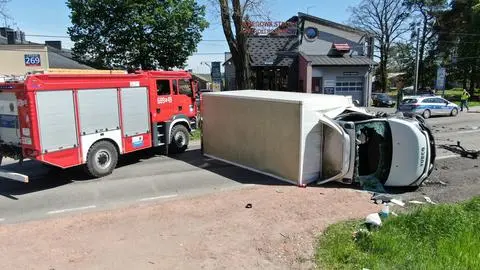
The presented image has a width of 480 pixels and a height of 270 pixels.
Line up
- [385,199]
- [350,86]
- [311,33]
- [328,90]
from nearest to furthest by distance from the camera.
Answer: [385,199], [328,90], [311,33], [350,86]

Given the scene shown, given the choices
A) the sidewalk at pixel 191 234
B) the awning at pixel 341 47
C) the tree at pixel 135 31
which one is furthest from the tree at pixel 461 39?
the sidewalk at pixel 191 234

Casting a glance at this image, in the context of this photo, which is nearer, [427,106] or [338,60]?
[427,106]

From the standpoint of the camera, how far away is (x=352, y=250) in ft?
19.8

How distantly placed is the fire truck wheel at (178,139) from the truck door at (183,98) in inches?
21.7

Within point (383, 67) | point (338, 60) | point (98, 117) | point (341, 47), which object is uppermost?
point (341, 47)

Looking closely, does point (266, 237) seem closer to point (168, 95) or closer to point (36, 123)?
point (36, 123)

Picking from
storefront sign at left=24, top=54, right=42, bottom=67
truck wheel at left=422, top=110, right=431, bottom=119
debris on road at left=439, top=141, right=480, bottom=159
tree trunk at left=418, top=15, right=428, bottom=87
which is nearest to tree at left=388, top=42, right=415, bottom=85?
tree trunk at left=418, top=15, right=428, bottom=87

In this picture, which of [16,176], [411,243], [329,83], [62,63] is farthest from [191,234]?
[329,83]

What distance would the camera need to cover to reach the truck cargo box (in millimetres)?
9742

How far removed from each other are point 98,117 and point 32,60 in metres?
25.1

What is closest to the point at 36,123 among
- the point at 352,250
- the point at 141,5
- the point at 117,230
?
the point at 117,230

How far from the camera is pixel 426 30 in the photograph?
209 feet

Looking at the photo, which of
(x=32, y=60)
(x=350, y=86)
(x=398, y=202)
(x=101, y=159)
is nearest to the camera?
(x=398, y=202)

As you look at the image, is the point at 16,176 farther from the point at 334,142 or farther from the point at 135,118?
the point at 334,142
